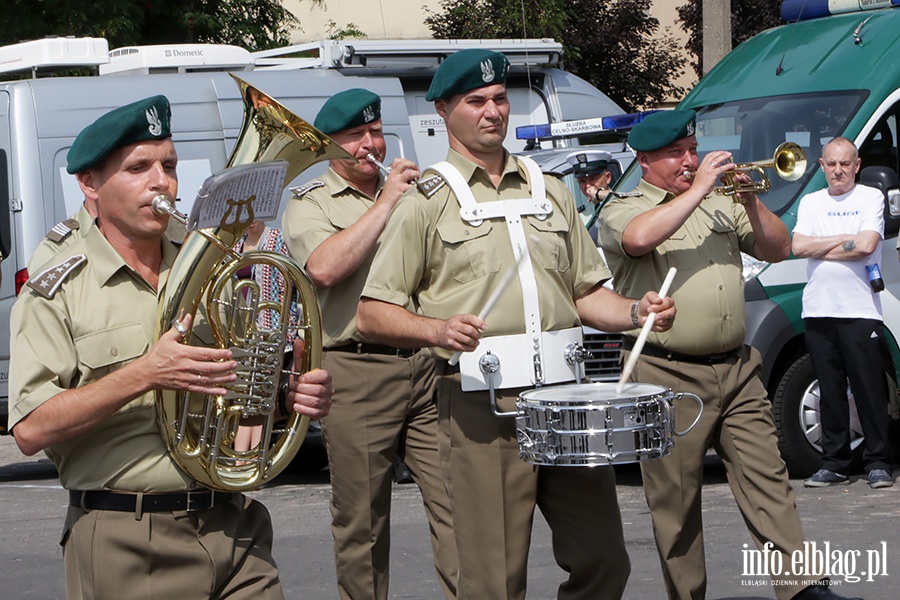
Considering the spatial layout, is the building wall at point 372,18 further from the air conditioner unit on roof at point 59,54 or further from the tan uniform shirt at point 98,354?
the tan uniform shirt at point 98,354

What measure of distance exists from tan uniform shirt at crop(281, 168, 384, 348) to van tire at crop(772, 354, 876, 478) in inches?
154

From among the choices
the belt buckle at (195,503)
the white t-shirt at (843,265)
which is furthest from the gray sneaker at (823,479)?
the belt buckle at (195,503)

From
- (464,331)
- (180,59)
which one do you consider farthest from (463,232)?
(180,59)

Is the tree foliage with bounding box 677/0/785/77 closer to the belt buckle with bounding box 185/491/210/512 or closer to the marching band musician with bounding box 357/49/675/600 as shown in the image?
the marching band musician with bounding box 357/49/675/600

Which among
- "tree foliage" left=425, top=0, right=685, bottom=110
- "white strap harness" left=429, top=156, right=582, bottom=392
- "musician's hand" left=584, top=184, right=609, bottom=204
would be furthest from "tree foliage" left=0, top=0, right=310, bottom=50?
"white strap harness" left=429, top=156, right=582, bottom=392

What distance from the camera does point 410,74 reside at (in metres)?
12.3

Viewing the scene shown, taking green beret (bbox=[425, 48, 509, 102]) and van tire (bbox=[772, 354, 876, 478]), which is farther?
van tire (bbox=[772, 354, 876, 478])

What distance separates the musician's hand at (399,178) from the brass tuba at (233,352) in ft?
5.64

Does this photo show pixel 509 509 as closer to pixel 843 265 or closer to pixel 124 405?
pixel 124 405

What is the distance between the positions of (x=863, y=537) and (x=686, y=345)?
2.34 meters

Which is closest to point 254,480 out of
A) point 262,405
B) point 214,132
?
A: point 262,405

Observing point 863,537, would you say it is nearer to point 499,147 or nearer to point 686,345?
point 686,345

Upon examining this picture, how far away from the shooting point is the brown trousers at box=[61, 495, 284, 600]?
3756mm

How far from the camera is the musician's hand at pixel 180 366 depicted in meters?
3.49
